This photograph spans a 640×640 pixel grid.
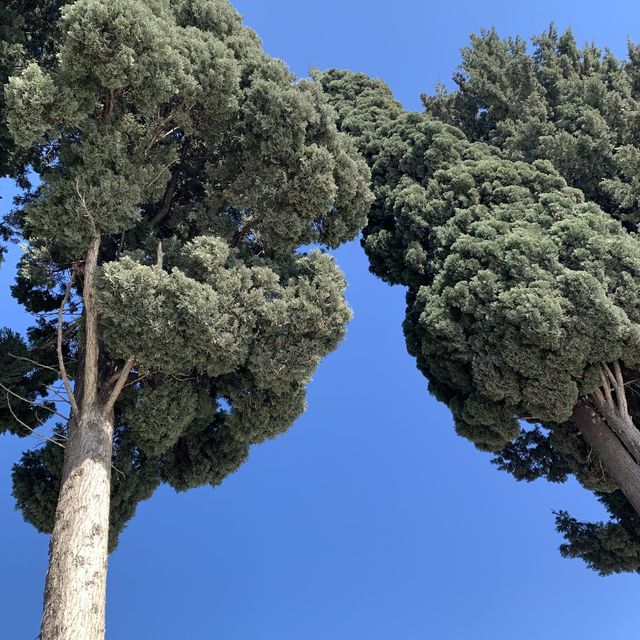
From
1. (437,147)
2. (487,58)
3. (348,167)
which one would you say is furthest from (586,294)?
(487,58)

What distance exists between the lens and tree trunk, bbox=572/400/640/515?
341 inches

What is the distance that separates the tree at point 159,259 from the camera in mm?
6273

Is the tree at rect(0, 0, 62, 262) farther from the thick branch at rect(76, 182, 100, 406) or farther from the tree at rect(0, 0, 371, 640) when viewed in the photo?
the thick branch at rect(76, 182, 100, 406)

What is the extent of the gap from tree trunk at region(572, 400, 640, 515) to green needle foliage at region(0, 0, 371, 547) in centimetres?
498

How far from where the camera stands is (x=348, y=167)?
8789mm

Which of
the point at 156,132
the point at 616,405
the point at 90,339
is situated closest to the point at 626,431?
the point at 616,405

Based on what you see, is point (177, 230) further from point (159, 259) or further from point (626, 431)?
point (626, 431)

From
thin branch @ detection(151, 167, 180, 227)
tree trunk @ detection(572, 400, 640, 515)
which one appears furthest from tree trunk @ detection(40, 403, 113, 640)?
tree trunk @ detection(572, 400, 640, 515)

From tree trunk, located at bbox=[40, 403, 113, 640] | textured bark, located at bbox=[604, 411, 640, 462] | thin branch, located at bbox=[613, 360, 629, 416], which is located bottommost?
tree trunk, located at bbox=[40, 403, 113, 640]

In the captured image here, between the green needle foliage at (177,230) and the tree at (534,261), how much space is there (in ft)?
8.60

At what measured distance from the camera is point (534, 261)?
30.3 ft

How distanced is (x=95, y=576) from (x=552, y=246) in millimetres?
7869

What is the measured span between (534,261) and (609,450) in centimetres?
322

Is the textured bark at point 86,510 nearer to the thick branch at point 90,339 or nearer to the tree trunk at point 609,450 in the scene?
the thick branch at point 90,339
